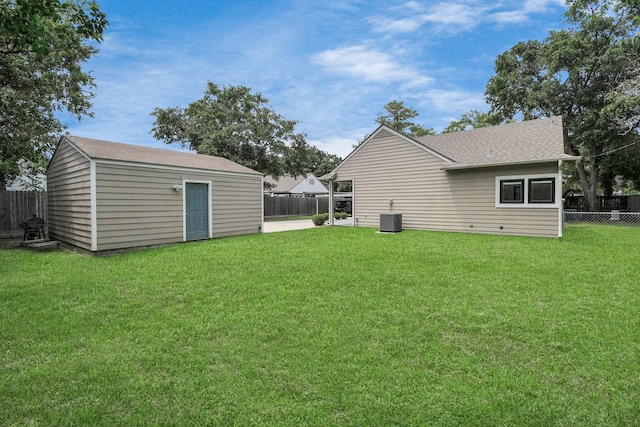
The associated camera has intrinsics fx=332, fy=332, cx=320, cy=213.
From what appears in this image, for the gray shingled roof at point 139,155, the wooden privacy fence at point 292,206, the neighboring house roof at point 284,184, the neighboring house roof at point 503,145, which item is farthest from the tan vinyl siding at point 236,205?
the neighboring house roof at point 284,184

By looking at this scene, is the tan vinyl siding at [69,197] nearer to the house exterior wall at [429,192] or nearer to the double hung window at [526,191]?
the house exterior wall at [429,192]

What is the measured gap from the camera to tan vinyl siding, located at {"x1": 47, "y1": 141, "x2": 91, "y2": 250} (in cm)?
817

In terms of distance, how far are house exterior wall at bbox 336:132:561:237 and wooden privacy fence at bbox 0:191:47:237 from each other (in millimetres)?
11612

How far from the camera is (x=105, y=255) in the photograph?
7.97 metres

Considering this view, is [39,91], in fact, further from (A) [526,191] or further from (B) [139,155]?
(A) [526,191]

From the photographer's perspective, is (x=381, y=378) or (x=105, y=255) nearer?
(x=381, y=378)

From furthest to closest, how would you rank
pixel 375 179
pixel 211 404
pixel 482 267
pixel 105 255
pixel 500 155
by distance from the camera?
pixel 375 179 → pixel 500 155 → pixel 105 255 → pixel 482 267 → pixel 211 404

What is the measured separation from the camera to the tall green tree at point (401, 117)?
3469 centimetres

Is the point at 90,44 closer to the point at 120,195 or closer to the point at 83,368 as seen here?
the point at 120,195

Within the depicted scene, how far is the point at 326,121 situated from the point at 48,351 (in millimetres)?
28320

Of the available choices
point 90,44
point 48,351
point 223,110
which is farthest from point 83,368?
point 223,110

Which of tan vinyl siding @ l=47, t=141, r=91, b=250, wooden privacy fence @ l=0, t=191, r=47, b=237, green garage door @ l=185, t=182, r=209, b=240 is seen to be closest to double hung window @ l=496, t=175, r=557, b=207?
green garage door @ l=185, t=182, r=209, b=240

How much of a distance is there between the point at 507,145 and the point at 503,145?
13cm

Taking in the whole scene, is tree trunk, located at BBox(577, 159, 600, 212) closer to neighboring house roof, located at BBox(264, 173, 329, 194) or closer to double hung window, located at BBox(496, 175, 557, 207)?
double hung window, located at BBox(496, 175, 557, 207)
